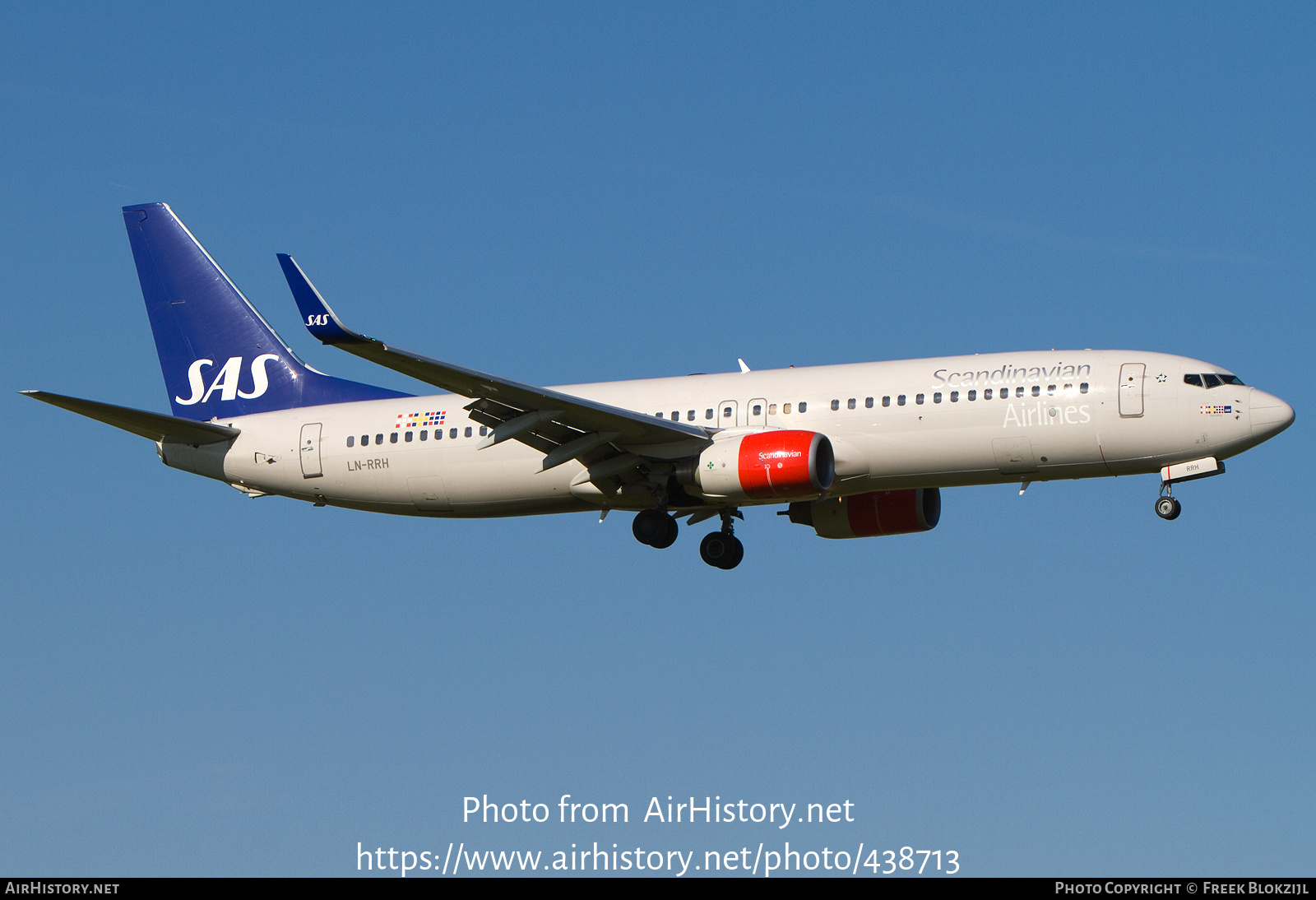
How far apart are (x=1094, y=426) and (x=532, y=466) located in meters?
12.6

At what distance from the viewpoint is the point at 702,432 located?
37531 millimetres

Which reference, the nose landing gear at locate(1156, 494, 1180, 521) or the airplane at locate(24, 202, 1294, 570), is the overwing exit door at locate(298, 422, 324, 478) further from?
the nose landing gear at locate(1156, 494, 1180, 521)

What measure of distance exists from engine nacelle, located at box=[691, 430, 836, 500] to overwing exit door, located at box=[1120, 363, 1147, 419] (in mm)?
6121

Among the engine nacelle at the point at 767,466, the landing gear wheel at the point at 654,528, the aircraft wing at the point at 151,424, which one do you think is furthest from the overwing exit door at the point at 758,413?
the aircraft wing at the point at 151,424

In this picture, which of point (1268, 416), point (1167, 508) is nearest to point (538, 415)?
point (1167, 508)

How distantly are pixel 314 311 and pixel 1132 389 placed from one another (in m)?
16.6

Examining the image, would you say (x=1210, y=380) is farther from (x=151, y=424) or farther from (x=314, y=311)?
(x=151, y=424)

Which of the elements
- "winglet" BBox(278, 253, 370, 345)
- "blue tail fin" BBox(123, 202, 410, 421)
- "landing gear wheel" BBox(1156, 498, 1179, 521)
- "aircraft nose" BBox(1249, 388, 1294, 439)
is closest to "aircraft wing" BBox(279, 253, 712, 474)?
"winglet" BBox(278, 253, 370, 345)

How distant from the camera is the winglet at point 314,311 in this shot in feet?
103

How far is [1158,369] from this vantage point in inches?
1404

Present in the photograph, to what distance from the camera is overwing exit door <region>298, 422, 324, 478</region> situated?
4159cm

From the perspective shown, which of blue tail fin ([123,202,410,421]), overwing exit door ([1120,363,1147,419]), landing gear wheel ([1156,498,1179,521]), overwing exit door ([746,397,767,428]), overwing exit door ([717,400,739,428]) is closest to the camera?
overwing exit door ([1120,363,1147,419])
